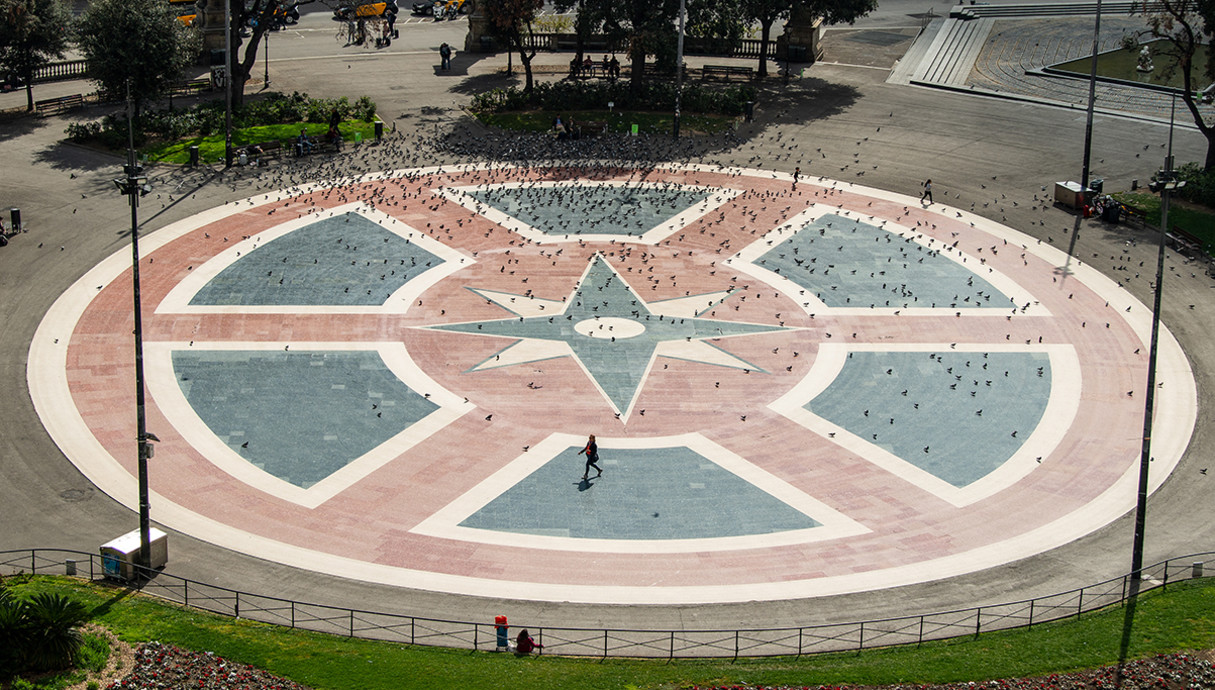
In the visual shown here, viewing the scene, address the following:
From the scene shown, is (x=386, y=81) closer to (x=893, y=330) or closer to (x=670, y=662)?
(x=893, y=330)

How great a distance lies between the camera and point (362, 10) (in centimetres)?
7212

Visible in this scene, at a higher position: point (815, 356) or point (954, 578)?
point (815, 356)

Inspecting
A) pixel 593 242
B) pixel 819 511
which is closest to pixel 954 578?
pixel 819 511

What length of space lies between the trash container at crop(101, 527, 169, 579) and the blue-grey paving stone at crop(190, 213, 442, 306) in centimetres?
1625

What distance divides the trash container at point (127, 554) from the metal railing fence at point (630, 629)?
15.7 inches

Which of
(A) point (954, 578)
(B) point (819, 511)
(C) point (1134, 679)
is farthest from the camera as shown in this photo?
(B) point (819, 511)

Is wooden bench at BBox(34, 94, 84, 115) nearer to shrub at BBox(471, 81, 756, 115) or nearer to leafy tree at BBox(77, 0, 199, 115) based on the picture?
leafy tree at BBox(77, 0, 199, 115)

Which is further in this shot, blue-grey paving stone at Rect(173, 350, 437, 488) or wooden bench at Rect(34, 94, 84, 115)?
wooden bench at Rect(34, 94, 84, 115)

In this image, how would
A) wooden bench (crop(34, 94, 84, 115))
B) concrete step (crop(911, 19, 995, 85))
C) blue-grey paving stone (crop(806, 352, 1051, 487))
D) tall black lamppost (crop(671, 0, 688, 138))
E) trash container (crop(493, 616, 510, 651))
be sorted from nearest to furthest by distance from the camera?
trash container (crop(493, 616, 510, 651)) < blue-grey paving stone (crop(806, 352, 1051, 487)) < tall black lamppost (crop(671, 0, 688, 138)) < wooden bench (crop(34, 94, 84, 115)) < concrete step (crop(911, 19, 995, 85))

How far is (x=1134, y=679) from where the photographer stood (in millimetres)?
26328

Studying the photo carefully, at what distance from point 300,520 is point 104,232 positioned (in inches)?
979

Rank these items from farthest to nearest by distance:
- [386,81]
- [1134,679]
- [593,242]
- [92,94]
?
[386,81], [92,94], [593,242], [1134,679]

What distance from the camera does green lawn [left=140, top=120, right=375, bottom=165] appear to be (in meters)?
59.8

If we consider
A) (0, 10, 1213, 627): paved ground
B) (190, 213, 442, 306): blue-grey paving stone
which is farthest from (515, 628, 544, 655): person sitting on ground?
(190, 213, 442, 306): blue-grey paving stone
